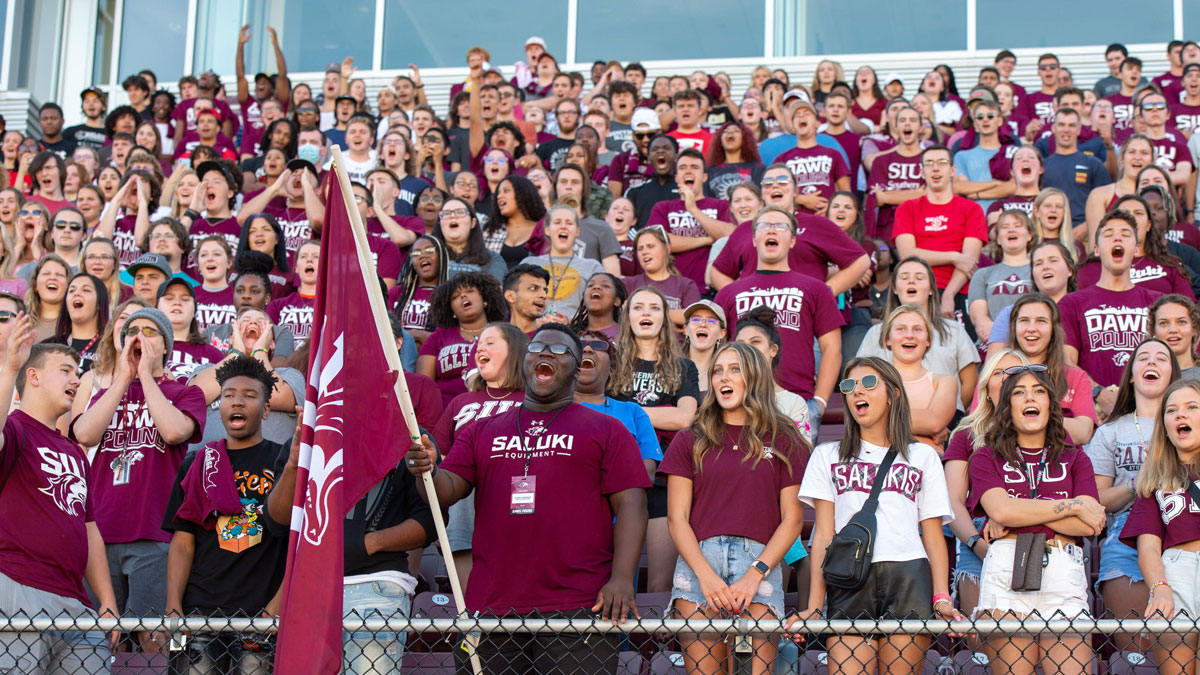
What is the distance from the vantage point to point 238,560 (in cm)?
498

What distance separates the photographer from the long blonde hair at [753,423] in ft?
16.6

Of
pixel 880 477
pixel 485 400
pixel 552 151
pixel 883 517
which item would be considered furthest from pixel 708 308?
pixel 552 151

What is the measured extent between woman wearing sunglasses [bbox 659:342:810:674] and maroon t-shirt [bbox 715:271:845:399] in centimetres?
170

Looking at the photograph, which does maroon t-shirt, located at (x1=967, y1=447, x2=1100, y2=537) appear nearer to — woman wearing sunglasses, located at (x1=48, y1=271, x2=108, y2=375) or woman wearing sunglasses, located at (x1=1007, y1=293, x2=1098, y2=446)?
woman wearing sunglasses, located at (x1=1007, y1=293, x2=1098, y2=446)

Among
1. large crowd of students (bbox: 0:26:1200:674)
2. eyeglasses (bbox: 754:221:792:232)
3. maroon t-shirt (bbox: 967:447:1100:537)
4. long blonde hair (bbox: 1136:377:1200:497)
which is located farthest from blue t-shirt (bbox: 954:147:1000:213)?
maroon t-shirt (bbox: 967:447:1100:537)

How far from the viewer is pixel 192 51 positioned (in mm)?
18594

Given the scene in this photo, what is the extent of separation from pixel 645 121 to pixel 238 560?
736 centimetres

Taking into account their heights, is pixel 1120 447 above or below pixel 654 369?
below

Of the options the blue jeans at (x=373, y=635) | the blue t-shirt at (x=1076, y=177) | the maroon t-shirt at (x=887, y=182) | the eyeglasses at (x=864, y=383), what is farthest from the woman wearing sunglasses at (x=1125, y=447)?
the blue t-shirt at (x=1076, y=177)

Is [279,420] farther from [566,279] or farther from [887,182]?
[887,182]

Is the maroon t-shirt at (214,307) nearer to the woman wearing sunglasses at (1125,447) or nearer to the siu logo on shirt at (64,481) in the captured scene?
the siu logo on shirt at (64,481)

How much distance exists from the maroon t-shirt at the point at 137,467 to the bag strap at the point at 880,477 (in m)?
2.99

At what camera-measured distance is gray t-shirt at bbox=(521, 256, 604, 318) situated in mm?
8352

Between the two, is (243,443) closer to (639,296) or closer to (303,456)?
(303,456)
